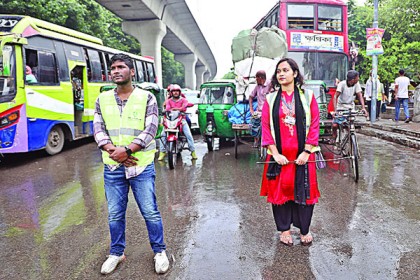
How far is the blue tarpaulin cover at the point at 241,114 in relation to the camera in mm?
8062

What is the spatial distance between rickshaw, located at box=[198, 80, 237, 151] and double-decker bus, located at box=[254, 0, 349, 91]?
155 inches

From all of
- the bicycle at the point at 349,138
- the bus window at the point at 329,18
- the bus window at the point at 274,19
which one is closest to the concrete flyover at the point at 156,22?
the bus window at the point at 274,19

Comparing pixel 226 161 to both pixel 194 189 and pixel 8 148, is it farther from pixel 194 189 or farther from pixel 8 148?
pixel 8 148

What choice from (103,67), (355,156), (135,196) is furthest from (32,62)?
(355,156)

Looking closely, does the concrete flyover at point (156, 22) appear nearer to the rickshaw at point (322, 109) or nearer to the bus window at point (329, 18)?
the bus window at point (329, 18)

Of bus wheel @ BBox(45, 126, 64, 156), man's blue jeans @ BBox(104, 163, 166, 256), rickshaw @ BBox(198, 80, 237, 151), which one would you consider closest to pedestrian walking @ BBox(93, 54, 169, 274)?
man's blue jeans @ BBox(104, 163, 166, 256)

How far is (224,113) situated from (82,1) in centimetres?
A: 1678

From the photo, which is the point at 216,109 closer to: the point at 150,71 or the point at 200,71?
the point at 150,71

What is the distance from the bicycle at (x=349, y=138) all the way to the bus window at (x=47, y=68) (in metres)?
6.70

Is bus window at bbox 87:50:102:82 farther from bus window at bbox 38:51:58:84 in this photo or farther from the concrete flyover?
the concrete flyover

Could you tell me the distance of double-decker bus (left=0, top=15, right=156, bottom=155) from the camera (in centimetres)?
831

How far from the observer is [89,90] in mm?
11727

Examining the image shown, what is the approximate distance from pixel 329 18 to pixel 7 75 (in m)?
9.72

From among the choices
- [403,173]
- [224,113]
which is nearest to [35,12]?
[224,113]
